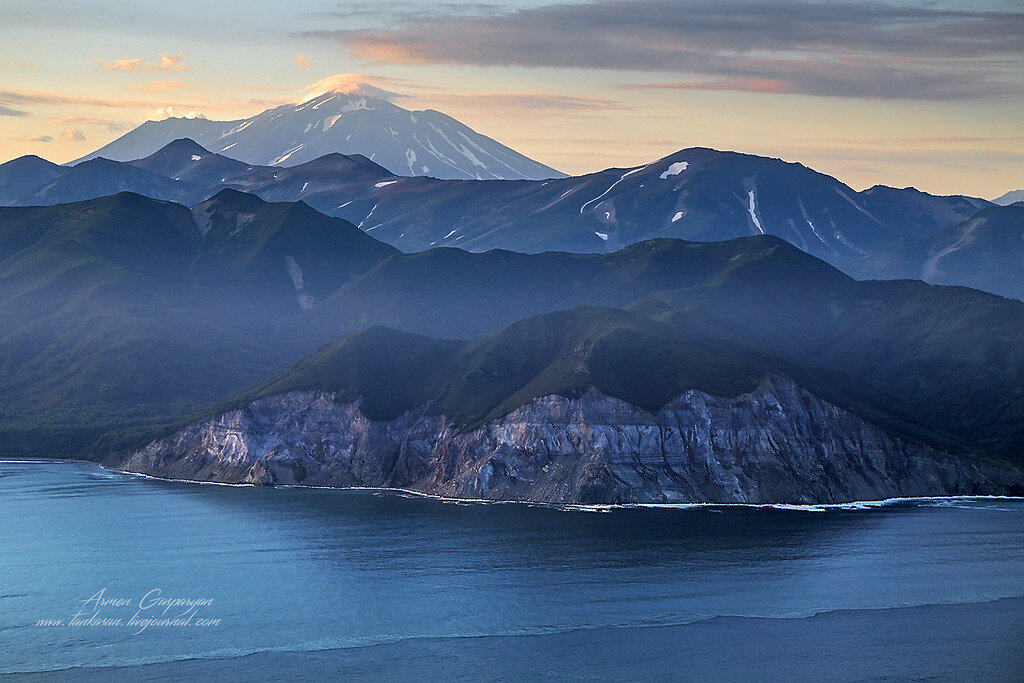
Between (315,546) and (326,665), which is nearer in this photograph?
(326,665)

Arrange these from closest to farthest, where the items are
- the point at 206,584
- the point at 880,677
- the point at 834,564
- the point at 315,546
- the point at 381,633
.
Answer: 1. the point at 880,677
2. the point at 381,633
3. the point at 206,584
4. the point at 834,564
5. the point at 315,546

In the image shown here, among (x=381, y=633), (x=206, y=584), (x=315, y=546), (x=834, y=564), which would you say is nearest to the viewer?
(x=381, y=633)

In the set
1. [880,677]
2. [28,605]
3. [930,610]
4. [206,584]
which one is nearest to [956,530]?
[930,610]

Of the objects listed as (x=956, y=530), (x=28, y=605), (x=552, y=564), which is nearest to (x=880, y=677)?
(x=552, y=564)

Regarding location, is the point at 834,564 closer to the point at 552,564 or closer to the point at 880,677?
the point at 552,564

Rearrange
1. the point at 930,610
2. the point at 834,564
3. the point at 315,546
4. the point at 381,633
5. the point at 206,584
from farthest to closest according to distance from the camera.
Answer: the point at 315,546 → the point at 834,564 → the point at 206,584 → the point at 930,610 → the point at 381,633

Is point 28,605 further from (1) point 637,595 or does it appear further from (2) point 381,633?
(1) point 637,595
